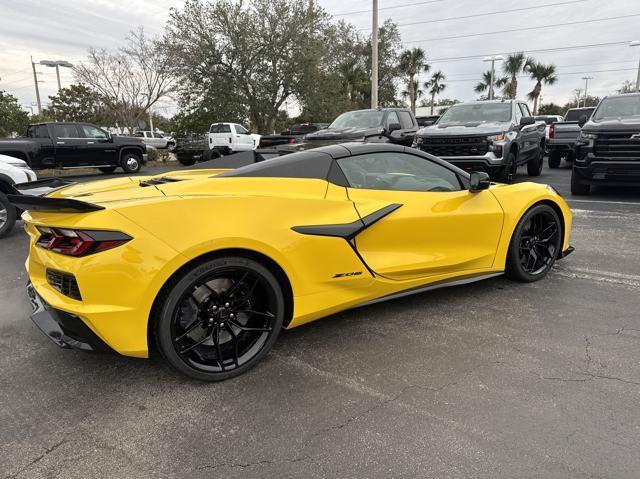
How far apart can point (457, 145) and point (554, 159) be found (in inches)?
264

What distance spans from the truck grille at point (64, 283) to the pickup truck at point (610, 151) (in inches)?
334

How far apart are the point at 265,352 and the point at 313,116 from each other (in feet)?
84.0

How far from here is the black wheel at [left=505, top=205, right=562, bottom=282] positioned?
3.89 metres

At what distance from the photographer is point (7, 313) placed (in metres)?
3.67

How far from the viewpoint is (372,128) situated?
9922 millimetres

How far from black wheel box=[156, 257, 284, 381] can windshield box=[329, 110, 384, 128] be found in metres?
8.20

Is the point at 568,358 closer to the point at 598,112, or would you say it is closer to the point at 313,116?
the point at 598,112

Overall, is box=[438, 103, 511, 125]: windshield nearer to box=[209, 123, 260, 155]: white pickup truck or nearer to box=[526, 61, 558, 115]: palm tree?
box=[209, 123, 260, 155]: white pickup truck

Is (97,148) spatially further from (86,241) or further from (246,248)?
(246,248)

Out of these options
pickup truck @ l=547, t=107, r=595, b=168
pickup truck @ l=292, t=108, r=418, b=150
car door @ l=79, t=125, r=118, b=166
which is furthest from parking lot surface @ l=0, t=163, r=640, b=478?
car door @ l=79, t=125, r=118, b=166

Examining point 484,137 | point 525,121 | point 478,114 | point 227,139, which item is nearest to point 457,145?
point 484,137

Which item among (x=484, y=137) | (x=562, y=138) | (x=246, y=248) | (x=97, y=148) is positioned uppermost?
(x=97, y=148)

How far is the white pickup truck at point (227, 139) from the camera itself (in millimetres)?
17819

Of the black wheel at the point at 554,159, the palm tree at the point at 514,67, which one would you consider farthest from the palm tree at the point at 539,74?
the black wheel at the point at 554,159
